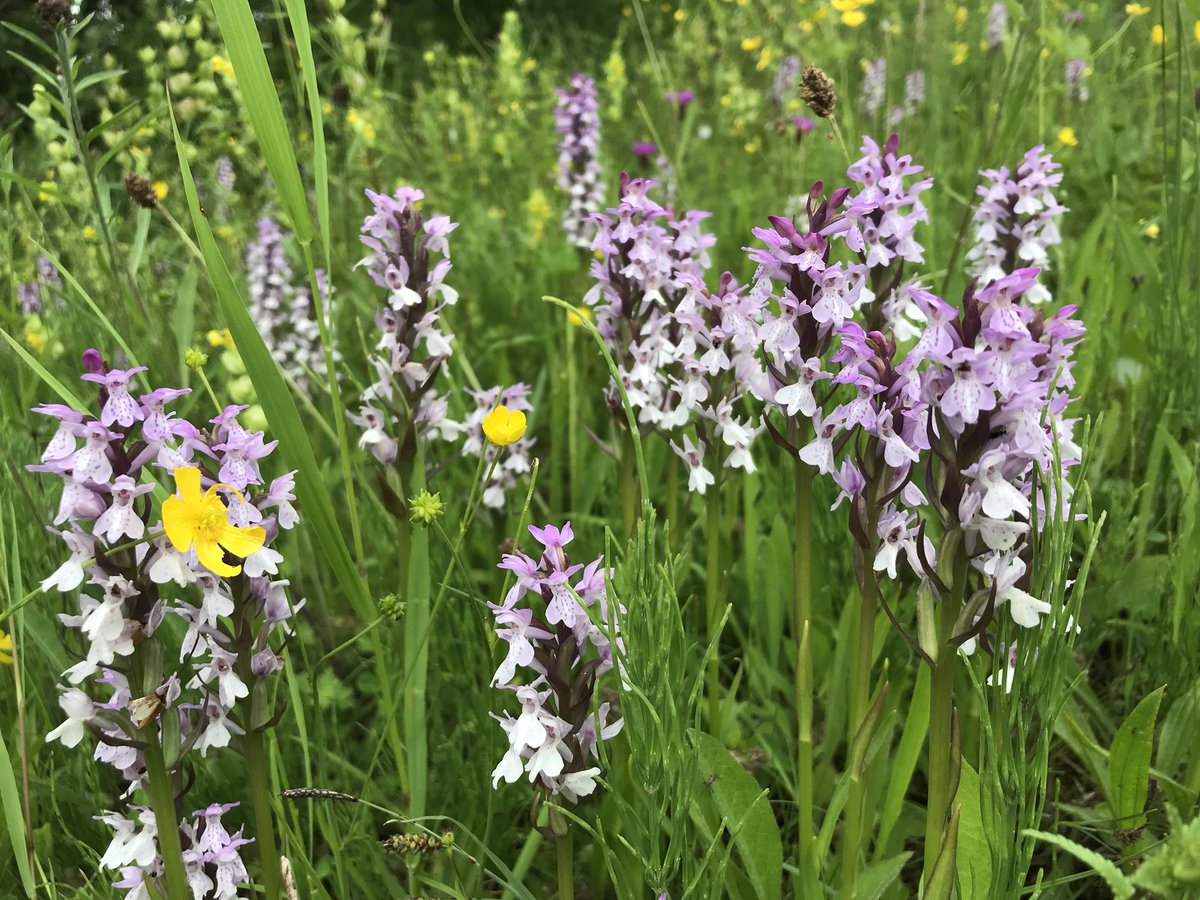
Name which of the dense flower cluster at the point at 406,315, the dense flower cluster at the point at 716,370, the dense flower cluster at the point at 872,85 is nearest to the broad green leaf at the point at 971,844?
the dense flower cluster at the point at 716,370

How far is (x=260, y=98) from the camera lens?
52.3 inches

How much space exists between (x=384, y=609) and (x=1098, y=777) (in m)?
1.21

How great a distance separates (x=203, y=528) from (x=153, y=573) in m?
0.08

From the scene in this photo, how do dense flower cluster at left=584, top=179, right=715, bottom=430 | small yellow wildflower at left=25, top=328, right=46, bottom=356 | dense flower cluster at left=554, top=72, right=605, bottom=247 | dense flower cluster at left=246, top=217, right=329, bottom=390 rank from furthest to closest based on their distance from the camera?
dense flower cluster at left=246, top=217, right=329, bottom=390, dense flower cluster at left=554, top=72, right=605, bottom=247, small yellow wildflower at left=25, top=328, right=46, bottom=356, dense flower cluster at left=584, top=179, right=715, bottom=430

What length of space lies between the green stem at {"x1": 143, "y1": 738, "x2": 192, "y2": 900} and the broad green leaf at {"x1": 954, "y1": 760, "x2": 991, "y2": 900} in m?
1.05

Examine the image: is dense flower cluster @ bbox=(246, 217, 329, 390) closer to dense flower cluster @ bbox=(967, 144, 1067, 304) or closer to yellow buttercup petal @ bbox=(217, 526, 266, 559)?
dense flower cluster @ bbox=(967, 144, 1067, 304)

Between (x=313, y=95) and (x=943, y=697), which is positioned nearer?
(x=943, y=697)

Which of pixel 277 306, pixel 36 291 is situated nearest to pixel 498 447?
pixel 277 306

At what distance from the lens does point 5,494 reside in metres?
1.60

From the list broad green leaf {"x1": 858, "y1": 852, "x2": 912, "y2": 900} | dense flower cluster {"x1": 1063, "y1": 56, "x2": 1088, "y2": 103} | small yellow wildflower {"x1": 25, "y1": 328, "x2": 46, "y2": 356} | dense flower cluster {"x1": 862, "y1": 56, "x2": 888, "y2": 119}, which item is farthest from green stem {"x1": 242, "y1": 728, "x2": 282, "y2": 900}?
dense flower cluster {"x1": 862, "y1": 56, "x2": 888, "y2": 119}

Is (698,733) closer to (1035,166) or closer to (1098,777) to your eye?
(1098,777)

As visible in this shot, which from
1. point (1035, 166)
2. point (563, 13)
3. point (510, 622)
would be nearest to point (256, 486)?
point (510, 622)

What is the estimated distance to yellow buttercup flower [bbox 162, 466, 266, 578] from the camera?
3.61ft

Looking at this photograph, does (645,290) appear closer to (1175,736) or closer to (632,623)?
(632,623)
